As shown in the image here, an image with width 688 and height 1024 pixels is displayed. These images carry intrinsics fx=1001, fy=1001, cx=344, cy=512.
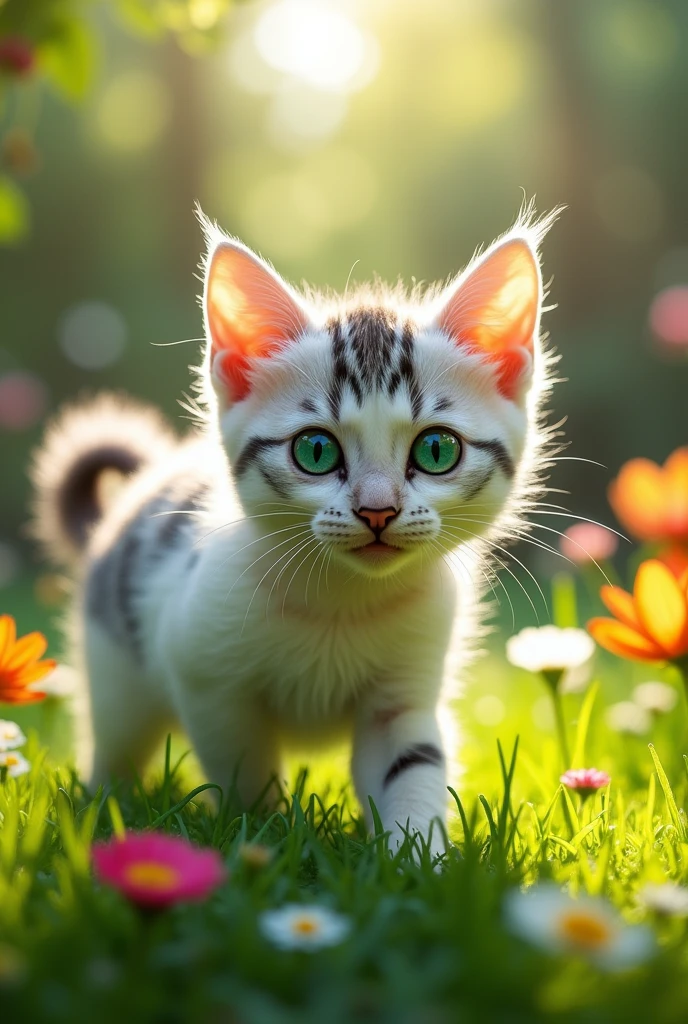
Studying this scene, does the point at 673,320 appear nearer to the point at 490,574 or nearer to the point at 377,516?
the point at 490,574

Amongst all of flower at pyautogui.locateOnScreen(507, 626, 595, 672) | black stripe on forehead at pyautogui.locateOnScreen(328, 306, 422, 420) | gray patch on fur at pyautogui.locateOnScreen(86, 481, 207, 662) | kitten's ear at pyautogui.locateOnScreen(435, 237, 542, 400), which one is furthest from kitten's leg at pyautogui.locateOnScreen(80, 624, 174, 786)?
kitten's ear at pyautogui.locateOnScreen(435, 237, 542, 400)

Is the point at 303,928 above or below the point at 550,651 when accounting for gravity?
below

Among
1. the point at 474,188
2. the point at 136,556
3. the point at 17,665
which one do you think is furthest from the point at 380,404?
the point at 474,188

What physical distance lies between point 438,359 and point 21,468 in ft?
18.4

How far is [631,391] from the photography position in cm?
613

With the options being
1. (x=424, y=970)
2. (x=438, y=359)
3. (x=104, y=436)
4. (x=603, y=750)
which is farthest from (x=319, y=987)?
(x=104, y=436)

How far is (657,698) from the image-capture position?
83.1 inches

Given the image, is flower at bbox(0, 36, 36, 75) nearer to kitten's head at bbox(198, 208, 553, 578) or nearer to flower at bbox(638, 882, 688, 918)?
kitten's head at bbox(198, 208, 553, 578)

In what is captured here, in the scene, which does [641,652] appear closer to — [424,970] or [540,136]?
[424,970]

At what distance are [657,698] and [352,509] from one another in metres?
1.09

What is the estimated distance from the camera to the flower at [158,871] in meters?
0.79

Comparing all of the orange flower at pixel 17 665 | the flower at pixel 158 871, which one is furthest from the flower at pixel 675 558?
the flower at pixel 158 871

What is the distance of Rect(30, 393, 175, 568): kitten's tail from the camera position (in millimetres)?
2508

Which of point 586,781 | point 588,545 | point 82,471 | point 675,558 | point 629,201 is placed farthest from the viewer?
point 629,201
